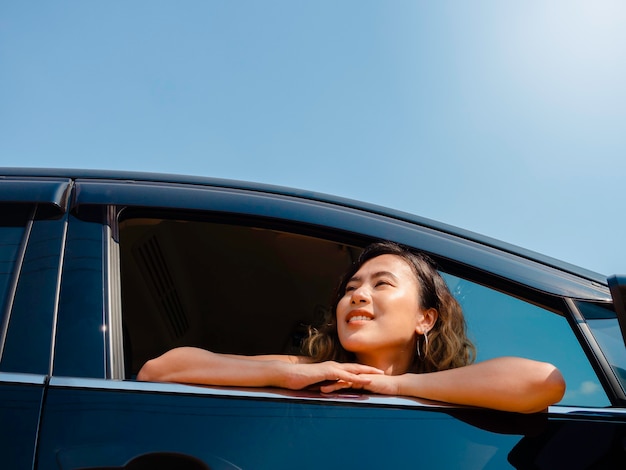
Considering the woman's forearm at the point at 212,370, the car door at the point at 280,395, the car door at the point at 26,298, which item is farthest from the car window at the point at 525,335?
the car door at the point at 26,298

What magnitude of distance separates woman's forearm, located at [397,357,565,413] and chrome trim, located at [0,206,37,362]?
91 cm

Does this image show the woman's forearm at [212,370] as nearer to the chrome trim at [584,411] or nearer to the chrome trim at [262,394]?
the chrome trim at [262,394]

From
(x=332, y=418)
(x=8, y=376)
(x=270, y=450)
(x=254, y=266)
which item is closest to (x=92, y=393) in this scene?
(x=8, y=376)

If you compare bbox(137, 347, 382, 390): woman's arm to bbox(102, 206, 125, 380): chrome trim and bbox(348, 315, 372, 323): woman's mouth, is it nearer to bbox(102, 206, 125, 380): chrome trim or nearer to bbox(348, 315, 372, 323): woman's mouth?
bbox(102, 206, 125, 380): chrome trim

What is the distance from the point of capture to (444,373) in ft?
4.65

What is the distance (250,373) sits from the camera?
1.43m

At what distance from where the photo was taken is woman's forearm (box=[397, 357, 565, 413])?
1.30 m

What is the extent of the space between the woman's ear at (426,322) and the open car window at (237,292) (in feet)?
0.58

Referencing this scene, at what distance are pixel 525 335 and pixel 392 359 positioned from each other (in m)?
0.42

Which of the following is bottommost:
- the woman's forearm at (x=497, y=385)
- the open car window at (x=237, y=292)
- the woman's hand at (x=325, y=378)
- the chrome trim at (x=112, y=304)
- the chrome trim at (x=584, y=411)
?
the chrome trim at (x=584, y=411)

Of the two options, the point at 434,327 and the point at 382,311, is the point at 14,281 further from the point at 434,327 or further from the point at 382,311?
the point at 434,327

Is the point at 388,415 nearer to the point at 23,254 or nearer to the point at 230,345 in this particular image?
the point at 23,254

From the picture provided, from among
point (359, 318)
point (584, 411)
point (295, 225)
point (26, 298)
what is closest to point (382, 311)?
point (359, 318)

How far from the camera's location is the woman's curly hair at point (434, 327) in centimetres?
177
